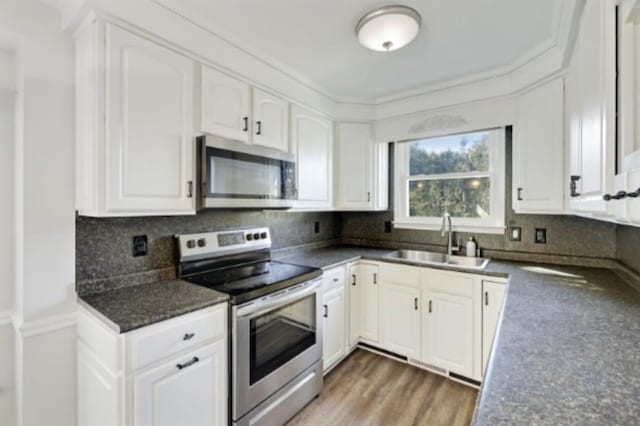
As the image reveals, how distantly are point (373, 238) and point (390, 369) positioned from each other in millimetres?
1313

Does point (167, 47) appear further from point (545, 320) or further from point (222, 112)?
point (545, 320)

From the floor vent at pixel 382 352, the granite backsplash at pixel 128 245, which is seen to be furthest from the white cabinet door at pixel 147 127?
the floor vent at pixel 382 352

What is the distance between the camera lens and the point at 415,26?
1.67 m

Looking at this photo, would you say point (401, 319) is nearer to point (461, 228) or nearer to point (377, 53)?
point (461, 228)

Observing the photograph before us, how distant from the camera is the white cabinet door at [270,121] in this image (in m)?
2.08

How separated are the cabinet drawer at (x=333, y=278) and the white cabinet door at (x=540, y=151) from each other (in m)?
1.44

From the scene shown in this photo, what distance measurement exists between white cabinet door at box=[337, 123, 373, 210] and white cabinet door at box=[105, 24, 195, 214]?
1567 millimetres

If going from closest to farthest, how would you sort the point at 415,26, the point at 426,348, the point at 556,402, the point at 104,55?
the point at 556,402, the point at 104,55, the point at 415,26, the point at 426,348

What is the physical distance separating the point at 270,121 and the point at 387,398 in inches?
84.7

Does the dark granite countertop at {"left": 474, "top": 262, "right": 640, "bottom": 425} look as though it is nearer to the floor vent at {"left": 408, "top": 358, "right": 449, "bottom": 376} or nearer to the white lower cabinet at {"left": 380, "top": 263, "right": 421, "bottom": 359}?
the white lower cabinet at {"left": 380, "top": 263, "right": 421, "bottom": 359}

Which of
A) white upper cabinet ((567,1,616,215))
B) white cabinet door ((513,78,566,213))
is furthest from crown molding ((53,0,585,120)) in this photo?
white upper cabinet ((567,1,616,215))

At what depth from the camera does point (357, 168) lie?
3000 millimetres

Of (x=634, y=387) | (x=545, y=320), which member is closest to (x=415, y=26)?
(x=545, y=320)

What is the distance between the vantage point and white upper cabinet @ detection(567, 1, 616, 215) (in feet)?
3.19
